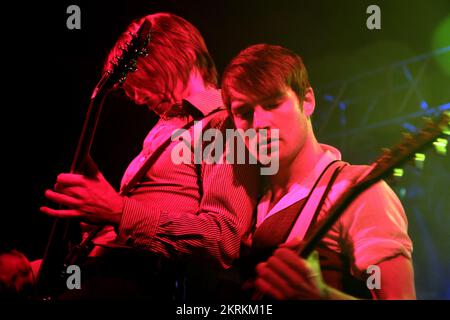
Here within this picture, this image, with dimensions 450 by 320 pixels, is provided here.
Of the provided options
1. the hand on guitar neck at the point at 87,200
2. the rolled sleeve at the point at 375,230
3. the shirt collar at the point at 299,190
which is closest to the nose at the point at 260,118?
the shirt collar at the point at 299,190

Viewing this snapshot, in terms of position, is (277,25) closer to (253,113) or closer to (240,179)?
(253,113)

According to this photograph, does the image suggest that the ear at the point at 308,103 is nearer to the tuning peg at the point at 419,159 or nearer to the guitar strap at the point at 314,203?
the guitar strap at the point at 314,203

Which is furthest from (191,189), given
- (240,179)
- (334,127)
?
(334,127)

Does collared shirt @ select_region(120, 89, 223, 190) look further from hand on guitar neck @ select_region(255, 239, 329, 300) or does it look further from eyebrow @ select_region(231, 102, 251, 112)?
hand on guitar neck @ select_region(255, 239, 329, 300)

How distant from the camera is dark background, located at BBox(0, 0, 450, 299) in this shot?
228 cm

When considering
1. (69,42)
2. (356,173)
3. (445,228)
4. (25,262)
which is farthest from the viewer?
(445,228)

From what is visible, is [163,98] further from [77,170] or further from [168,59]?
[77,170]

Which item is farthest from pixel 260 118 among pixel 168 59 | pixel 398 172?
pixel 398 172

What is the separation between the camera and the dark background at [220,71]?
228 cm

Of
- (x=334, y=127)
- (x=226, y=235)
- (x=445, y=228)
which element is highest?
(x=334, y=127)

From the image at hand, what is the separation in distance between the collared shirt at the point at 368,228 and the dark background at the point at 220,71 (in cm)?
60

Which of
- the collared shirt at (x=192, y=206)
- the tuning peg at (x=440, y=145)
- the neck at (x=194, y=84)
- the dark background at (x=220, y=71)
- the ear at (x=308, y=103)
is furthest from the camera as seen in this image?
the dark background at (x=220, y=71)
